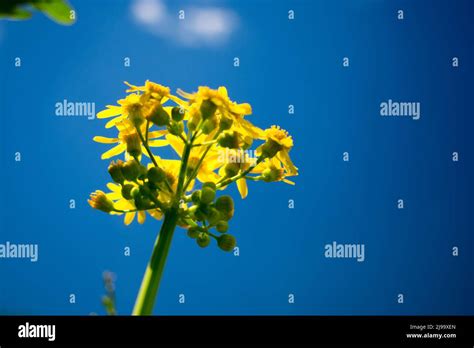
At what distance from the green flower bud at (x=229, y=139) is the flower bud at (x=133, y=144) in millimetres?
329

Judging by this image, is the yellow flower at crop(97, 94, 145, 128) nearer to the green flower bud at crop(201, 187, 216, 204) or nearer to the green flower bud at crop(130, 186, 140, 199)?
the green flower bud at crop(130, 186, 140, 199)

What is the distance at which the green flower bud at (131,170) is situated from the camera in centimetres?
164

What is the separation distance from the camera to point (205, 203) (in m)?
1.57

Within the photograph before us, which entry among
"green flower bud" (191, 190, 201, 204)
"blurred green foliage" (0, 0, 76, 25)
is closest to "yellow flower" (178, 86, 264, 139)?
"green flower bud" (191, 190, 201, 204)

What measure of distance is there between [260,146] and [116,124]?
604mm

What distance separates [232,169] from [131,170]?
1.23 feet

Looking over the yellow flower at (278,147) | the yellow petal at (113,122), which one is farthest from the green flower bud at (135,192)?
the yellow flower at (278,147)

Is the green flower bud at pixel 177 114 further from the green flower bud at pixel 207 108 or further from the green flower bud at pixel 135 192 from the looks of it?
the green flower bud at pixel 135 192

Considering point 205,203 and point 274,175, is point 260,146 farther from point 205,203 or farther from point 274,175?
point 205,203

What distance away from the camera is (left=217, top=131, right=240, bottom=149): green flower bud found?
164 centimetres
